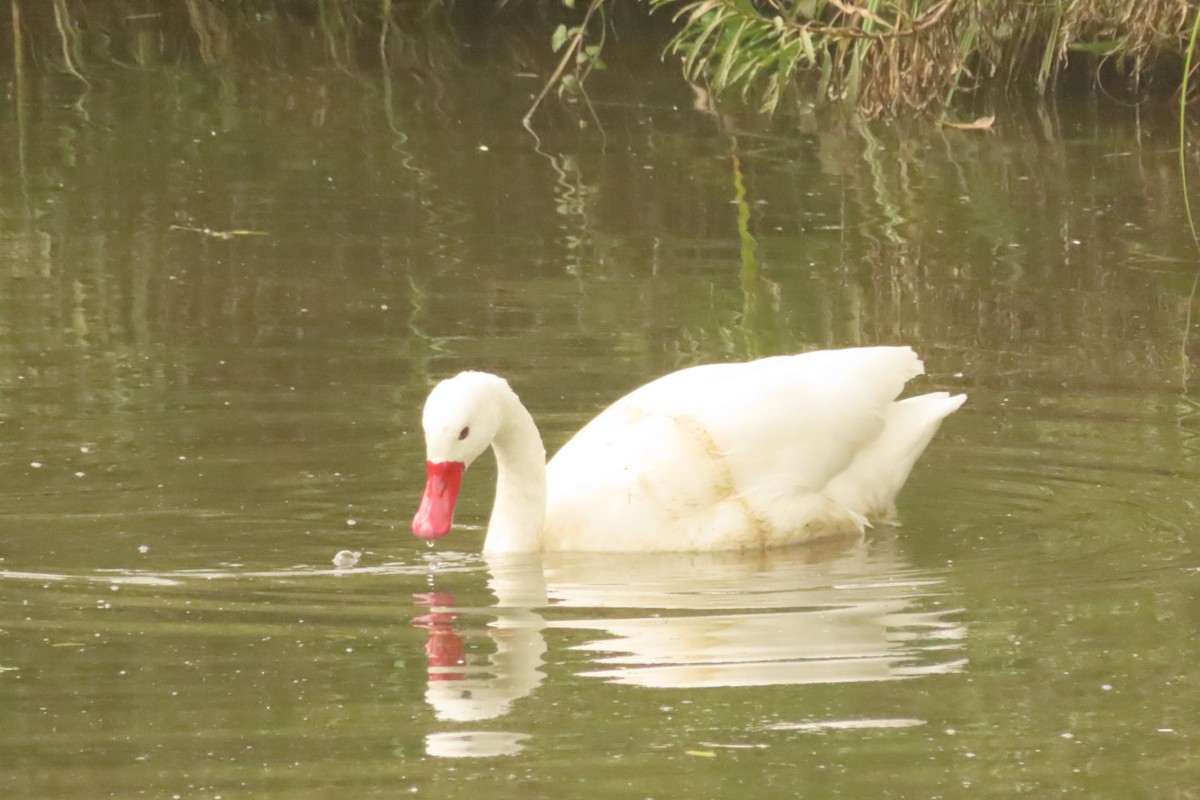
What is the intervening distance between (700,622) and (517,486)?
3.84 ft

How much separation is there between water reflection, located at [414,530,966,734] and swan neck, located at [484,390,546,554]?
8cm

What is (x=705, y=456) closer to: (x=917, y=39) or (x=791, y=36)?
(x=917, y=39)

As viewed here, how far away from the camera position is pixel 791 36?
45.1 feet

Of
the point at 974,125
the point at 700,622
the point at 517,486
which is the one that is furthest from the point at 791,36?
the point at 700,622

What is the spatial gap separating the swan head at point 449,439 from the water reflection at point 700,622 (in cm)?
27

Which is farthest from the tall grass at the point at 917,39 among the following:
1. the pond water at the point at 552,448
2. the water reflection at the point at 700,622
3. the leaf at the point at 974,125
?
the water reflection at the point at 700,622

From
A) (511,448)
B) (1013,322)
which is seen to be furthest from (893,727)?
(1013,322)

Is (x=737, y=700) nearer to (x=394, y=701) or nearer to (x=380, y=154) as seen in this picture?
(x=394, y=701)

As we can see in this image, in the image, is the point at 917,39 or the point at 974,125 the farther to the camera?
the point at 974,125

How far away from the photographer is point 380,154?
14625mm

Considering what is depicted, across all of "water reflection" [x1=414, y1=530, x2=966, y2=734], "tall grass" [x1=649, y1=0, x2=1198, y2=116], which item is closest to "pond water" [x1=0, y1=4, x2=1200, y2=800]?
"water reflection" [x1=414, y1=530, x2=966, y2=734]

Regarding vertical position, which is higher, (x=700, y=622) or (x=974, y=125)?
(x=974, y=125)

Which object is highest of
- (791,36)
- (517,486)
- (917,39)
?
(791,36)

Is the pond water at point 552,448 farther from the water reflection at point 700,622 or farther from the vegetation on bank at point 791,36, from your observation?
the vegetation on bank at point 791,36
